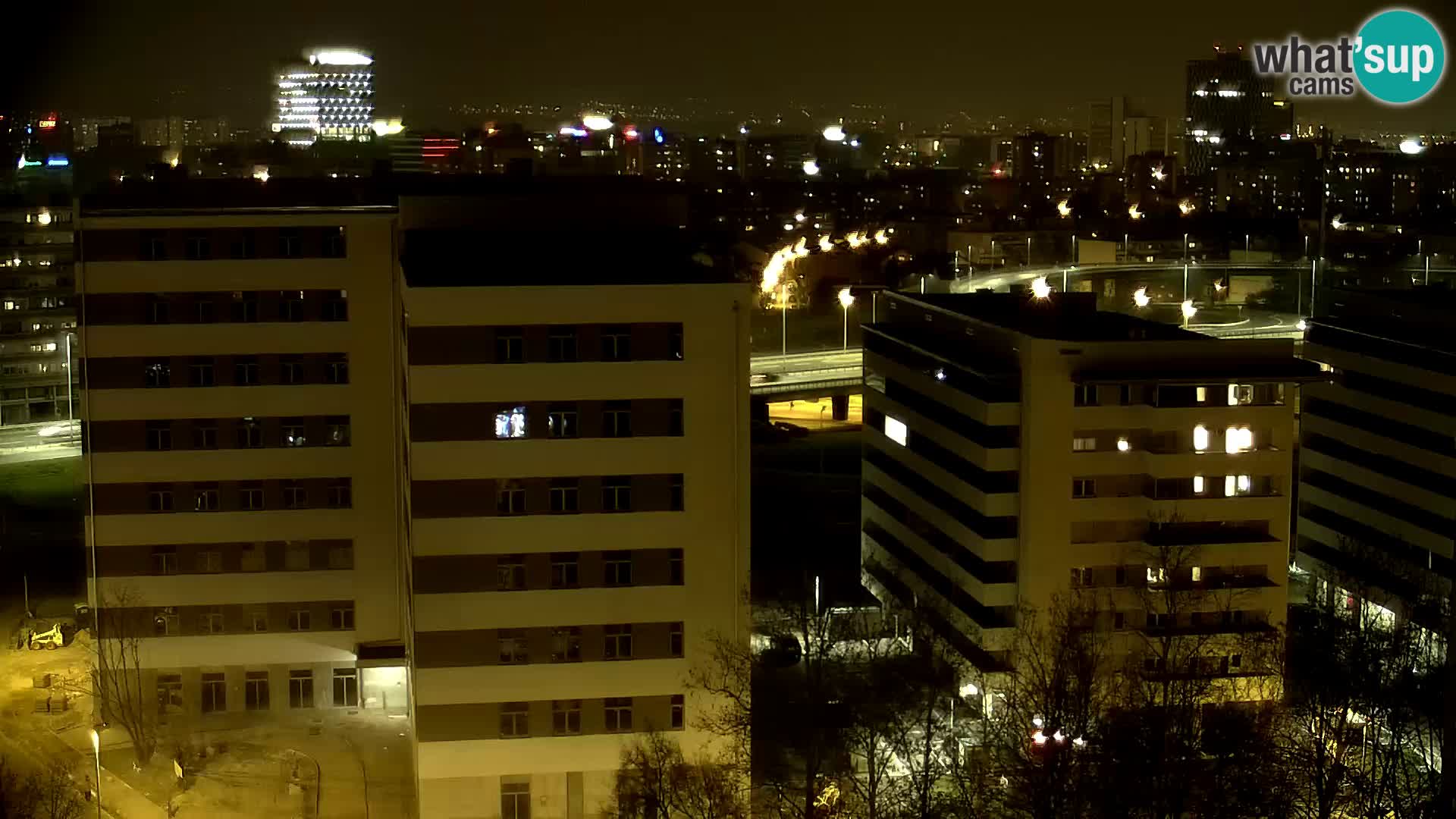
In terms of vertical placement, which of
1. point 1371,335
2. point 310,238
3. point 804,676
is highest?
point 310,238

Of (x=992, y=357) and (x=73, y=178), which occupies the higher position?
(x=73, y=178)

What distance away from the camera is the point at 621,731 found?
26.8 feet

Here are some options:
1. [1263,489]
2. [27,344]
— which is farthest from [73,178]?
[1263,489]

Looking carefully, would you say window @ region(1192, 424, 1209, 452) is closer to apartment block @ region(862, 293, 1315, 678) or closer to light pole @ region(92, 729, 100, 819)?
apartment block @ region(862, 293, 1315, 678)

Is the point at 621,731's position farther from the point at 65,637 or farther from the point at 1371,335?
the point at 1371,335

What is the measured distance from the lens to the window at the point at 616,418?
7.98m

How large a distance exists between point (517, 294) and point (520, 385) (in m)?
0.41

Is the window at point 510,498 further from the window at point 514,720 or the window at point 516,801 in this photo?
the window at point 516,801

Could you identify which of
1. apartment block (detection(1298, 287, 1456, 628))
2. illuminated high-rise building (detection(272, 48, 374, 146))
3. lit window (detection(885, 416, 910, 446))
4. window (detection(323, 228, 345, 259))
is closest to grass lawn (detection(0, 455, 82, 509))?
window (detection(323, 228, 345, 259))

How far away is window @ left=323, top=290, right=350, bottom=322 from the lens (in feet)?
31.8

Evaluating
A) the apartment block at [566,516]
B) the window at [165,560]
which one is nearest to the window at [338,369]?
the window at [165,560]

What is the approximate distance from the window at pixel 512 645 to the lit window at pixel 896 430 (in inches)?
148

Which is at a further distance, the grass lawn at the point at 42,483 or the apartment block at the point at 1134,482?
the grass lawn at the point at 42,483

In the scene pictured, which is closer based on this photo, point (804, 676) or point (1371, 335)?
point (804, 676)
